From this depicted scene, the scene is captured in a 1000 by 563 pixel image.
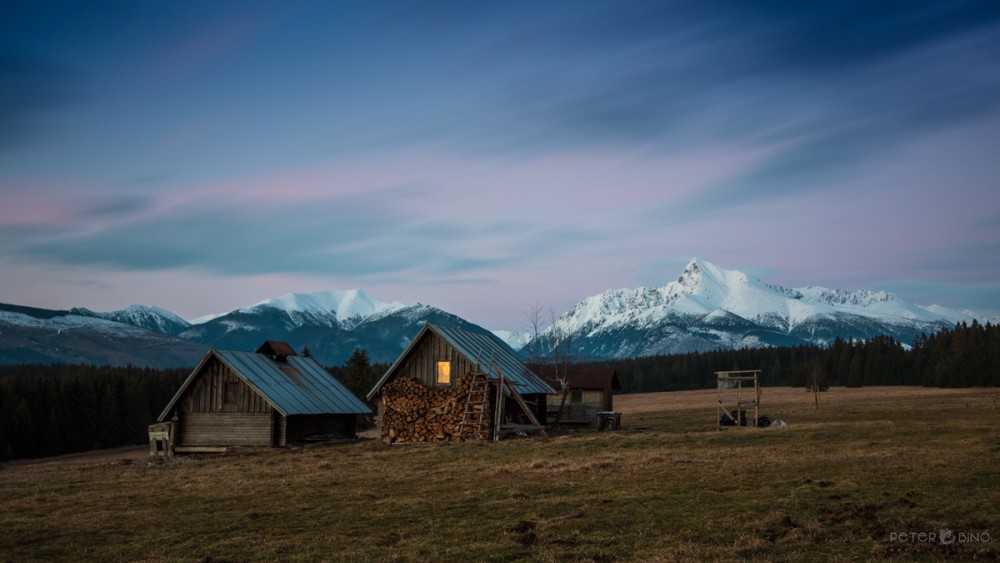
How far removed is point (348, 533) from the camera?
A: 58.9ft

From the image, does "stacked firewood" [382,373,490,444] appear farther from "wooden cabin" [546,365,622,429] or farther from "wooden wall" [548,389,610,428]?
"wooden wall" [548,389,610,428]

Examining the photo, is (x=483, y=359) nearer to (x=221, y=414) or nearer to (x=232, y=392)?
(x=232, y=392)

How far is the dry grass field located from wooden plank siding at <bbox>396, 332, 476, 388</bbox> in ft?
36.1

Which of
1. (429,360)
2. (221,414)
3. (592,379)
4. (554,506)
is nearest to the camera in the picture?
(554,506)

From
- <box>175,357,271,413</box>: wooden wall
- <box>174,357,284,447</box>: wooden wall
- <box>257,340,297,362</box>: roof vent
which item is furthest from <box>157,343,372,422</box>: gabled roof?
<box>174,357,284,447</box>: wooden wall

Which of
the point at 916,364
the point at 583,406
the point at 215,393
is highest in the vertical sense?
the point at 916,364

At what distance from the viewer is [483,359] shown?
4694 cm

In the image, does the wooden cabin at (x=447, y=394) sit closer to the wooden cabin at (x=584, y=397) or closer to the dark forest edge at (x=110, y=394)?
the wooden cabin at (x=584, y=397)

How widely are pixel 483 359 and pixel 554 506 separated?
26678mm

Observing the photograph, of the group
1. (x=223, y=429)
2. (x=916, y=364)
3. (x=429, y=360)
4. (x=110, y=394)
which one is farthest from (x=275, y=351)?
(x=916, y=364)

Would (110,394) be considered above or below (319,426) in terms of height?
below

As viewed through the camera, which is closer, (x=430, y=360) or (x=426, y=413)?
(x=426, y=413)

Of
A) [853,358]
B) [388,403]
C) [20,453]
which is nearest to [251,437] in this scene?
[388,403]

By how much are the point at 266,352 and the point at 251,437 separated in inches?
338
